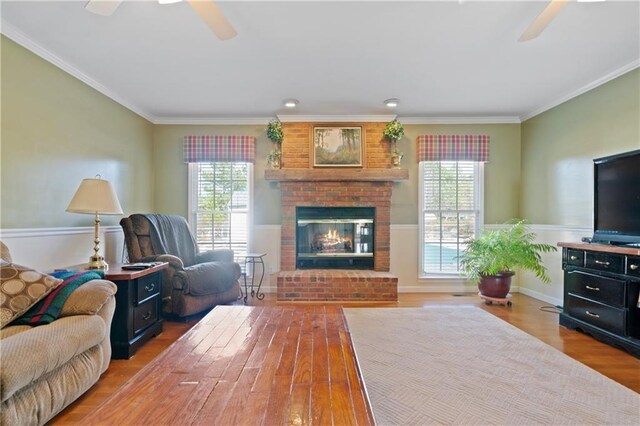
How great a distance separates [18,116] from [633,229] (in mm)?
5005

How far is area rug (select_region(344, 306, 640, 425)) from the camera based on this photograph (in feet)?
5.43

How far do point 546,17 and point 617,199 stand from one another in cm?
183

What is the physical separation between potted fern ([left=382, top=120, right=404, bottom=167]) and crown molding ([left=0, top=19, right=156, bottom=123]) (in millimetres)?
3319

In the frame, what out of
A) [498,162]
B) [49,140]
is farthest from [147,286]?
[498,162]

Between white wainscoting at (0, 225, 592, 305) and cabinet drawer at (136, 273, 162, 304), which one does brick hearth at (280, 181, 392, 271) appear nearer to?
white wainscoting at (0, 225, 592, 305)

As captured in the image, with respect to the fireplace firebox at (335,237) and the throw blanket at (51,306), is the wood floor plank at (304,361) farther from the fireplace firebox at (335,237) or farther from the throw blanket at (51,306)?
the fireplace firebox at (335,237)

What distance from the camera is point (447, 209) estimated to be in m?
4.57

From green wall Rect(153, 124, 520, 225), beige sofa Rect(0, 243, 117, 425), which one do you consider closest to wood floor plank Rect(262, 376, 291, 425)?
beige sofa Rect(0, 243, 117, 425)

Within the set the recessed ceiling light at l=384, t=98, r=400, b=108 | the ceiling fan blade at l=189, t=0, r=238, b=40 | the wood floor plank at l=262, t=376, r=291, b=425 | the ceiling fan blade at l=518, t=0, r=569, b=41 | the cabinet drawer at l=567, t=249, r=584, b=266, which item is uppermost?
the recessed ceiling light at l=384, t=98, r=400, b=108

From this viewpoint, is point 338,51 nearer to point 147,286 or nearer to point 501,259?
point 147,286

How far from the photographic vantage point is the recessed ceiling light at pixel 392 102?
3839mm

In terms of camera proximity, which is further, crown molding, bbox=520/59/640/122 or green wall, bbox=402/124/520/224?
green wall, bbox=402/124/520/224

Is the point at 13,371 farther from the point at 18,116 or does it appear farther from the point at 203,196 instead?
the point at 203,196

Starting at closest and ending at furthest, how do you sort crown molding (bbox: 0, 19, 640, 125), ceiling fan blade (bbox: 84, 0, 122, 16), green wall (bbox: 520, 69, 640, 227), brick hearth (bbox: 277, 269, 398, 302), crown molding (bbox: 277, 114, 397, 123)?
Answer: ceiling fan blade (bbox: 84, 0, 122, 16) < green wall (bbox: 520, 69, 640, 227) < crown molding (bbox: 0, 19, 640, 125) < brick hearth (bbox: 277, 269, 398, 302) < crown molding (bbox: 277, 114, 397, 123)
